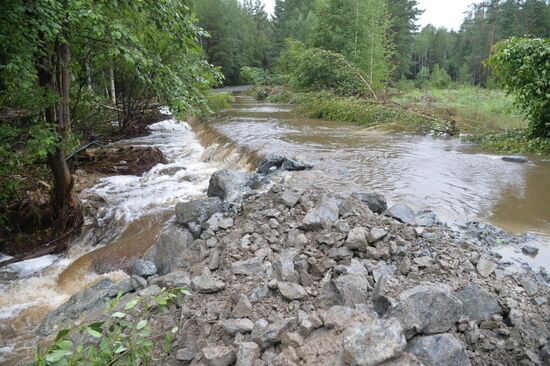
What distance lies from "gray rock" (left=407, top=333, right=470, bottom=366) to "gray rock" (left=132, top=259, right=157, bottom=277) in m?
3.60

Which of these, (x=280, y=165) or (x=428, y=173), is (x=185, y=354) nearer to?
(x=280, y=165)

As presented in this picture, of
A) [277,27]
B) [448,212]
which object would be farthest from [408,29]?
[448,212]

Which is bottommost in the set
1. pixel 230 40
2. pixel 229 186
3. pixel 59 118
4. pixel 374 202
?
pixel 229 186

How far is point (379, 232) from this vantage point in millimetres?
4137

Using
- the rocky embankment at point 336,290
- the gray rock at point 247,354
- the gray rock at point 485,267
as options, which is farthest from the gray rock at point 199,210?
the gray rock at point 485,267

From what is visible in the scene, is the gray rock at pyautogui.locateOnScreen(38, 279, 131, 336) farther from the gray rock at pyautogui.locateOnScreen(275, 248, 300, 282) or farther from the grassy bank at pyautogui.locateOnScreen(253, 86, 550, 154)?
the grassy bank at pyautogui.locateOnScreen(253, 86, 550, 154)

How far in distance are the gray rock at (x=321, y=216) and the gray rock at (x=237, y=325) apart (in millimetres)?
1735

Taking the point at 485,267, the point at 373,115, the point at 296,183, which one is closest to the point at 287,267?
the point at 485,267

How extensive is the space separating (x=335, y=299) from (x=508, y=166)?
7460 mm

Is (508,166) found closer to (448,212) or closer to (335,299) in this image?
(448,212)

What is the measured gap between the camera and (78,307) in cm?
431

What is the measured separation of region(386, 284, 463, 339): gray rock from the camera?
100.0 inches

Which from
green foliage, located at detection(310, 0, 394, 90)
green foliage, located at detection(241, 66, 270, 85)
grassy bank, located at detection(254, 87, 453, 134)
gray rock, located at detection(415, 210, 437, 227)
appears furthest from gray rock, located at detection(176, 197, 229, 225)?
green foliage, located at detection(241, 66, 270, 85)

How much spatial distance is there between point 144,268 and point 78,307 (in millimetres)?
915
